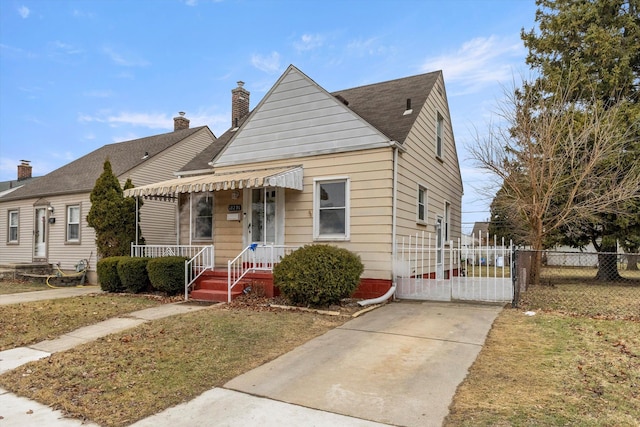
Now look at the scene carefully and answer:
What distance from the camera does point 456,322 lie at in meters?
7.11

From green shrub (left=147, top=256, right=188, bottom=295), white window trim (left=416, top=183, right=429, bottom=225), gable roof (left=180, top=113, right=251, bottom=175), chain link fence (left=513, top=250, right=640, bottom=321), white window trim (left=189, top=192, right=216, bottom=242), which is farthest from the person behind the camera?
gable roof (left=180, top=113, right=251, bottom=175)

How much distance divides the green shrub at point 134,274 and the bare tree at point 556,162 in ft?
38.4

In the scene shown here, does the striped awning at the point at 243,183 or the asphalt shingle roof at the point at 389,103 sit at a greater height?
the asphalt shingle roof at the point at 389,103

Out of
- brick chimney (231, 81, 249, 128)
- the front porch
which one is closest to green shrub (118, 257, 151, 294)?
the front porch

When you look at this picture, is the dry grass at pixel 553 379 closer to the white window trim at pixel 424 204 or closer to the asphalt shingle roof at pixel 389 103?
the white window trim at pixel 424 204

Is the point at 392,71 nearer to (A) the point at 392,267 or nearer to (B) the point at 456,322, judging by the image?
(A) the point at 392,267

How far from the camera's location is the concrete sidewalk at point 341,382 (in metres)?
3.54

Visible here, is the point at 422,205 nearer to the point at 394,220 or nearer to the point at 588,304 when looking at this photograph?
the point at 394,220

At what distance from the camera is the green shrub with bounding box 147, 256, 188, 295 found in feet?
33.5

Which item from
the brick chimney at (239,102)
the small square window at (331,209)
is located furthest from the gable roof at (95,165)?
the small square window at (331,209)

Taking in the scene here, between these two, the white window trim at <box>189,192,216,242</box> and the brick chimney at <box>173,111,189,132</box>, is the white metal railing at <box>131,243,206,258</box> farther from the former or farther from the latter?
the brick chimney at <box>173,111,189,132</box>

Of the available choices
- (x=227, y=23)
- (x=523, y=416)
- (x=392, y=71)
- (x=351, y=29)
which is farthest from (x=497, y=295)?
(x=227, y=23)

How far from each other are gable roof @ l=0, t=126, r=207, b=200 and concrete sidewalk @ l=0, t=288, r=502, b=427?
11.4 metres

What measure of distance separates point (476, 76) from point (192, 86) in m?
11.3
